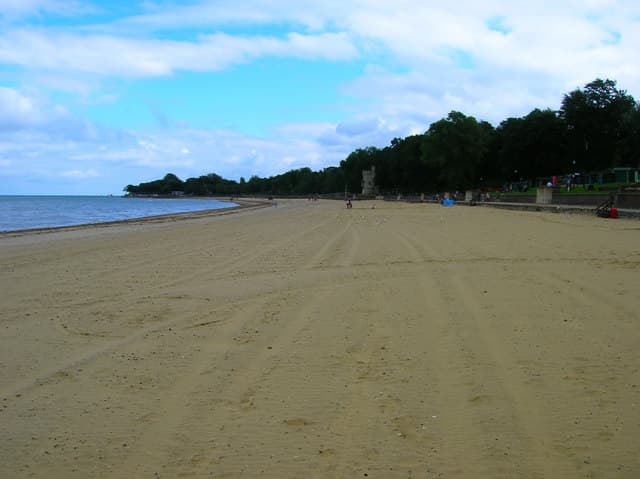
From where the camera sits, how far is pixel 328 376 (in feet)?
15.6

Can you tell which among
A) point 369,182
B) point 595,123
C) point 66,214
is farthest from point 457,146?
point 369,182

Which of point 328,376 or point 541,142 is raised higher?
point 541,142

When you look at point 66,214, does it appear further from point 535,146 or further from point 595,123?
point 595,123

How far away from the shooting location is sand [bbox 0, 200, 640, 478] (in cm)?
341

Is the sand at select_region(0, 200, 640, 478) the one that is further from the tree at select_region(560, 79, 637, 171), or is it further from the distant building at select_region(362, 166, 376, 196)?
the distant building at select_region(362, 166, 376, 196)

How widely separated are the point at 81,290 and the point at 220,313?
3.32m

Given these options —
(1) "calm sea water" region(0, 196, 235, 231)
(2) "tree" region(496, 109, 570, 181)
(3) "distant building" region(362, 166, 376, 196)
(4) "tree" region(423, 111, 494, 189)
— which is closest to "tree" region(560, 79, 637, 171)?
(2) "tree" region(496, 109, 570, 181)

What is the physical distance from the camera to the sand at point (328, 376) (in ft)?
11.2

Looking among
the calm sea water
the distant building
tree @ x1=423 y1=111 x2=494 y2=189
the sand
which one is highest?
tree @ x1=423 y1=111 x2=494 y2=189

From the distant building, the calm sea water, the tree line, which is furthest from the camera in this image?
the distant building

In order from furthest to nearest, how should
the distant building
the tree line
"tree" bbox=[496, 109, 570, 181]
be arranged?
the distant building → "tree" bbox=[496, 109, 570, 181] → the tree line

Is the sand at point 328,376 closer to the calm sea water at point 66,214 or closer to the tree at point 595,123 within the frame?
the calm sea water at point 66,214

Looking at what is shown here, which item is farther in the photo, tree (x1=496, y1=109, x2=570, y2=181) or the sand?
tree (x1=496, y1=109, x2=570, y2=181)

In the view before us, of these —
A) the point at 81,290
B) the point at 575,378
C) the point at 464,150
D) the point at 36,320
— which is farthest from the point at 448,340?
the point at 464,150
